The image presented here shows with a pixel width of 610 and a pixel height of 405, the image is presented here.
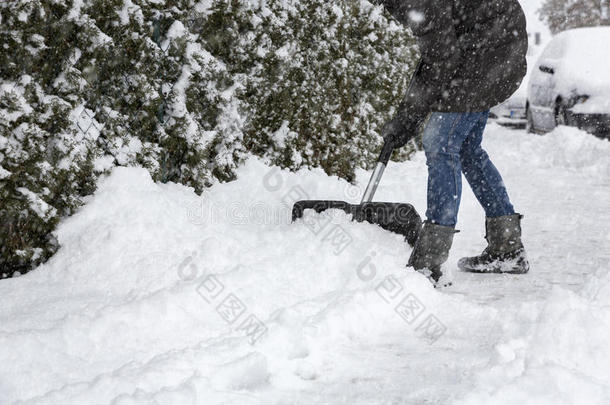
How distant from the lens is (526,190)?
22.8 ft

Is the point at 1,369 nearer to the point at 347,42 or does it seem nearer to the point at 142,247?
the point at 142,247

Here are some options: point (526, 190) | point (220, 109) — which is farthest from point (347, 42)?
point (526, 190)

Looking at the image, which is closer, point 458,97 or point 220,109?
Answer: point 458,97

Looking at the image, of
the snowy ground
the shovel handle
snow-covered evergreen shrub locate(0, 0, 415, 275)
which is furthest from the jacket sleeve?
snow-covered evergreen shrub locate(0, 0, 415, 275)

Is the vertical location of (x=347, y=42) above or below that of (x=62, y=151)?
above

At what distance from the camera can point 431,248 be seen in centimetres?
368

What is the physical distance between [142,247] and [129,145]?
68cm

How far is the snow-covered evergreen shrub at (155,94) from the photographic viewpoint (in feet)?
11.0

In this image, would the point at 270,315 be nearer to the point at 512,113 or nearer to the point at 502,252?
the point at 502,252

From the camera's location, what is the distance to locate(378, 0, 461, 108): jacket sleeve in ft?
11.5

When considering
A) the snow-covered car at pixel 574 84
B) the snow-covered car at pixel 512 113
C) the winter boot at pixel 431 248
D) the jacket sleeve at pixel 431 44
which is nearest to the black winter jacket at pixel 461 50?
the jacket sleeve at pixel 431 44

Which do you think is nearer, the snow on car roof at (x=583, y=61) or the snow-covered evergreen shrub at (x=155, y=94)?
the snow-covered evergreen shrub at (x=155, y=94)

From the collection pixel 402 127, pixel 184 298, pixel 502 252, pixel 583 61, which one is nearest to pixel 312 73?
pixel 402 127

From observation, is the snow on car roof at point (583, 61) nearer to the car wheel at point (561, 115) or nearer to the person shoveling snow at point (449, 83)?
the car wheel at point (561, 115)
